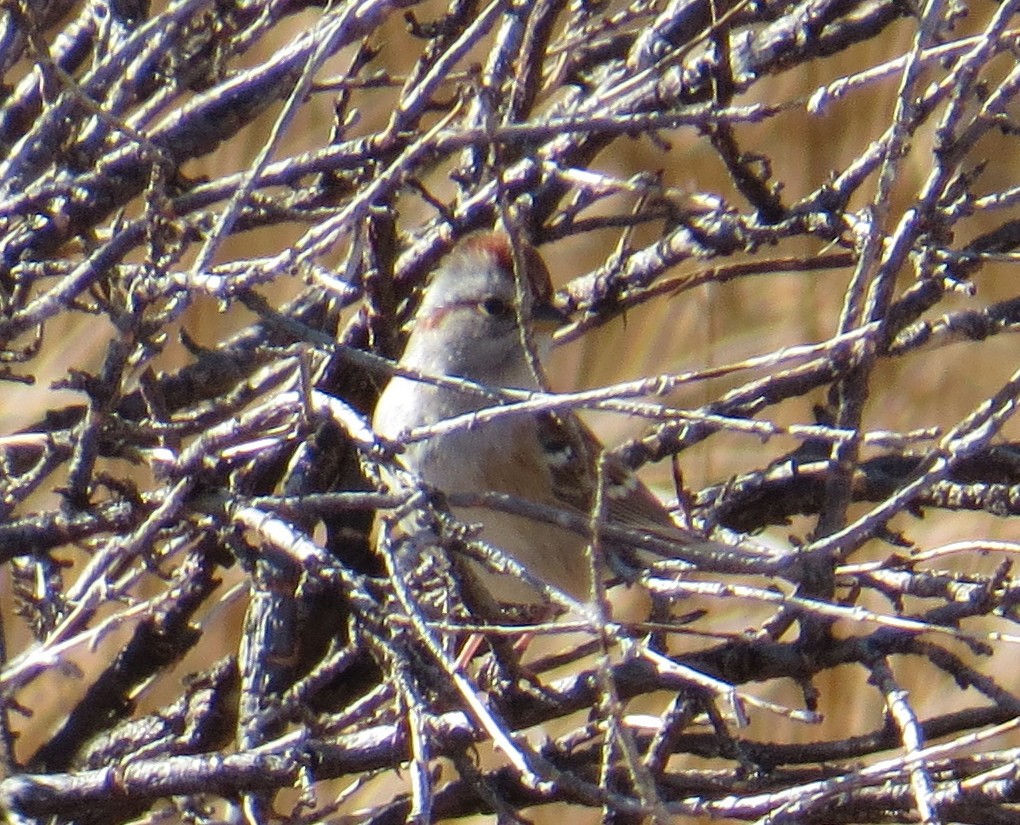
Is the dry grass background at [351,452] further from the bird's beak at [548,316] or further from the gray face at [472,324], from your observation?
the gray face at [472,324]

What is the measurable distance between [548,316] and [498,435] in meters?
0.26

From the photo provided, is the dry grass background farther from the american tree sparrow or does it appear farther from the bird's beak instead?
the american tree sparrow

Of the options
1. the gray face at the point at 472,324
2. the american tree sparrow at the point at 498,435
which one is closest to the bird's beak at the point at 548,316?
the american tree sparrow at the point at 498,435

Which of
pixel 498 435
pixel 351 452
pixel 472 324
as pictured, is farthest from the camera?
pixel 472 324

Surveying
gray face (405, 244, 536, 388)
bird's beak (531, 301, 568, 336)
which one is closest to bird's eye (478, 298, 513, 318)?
gray face (405, 244, 536, 388)

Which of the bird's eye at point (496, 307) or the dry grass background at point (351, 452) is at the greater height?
the bird's eye at point (496, 307)

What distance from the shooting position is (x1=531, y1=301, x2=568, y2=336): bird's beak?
7.37ft

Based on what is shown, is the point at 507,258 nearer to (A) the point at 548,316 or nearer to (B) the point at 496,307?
(B) the point at 496,307

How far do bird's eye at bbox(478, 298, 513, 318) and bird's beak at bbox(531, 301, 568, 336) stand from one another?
26 centimetres

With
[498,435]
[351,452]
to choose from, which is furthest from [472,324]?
[351,452]

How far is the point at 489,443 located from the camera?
244 centimetres

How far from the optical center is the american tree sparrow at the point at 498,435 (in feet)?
7.73

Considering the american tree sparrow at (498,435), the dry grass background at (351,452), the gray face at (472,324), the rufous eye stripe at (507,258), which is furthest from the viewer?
the gray face at (472,324)

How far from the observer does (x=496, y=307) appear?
8.31 feet
